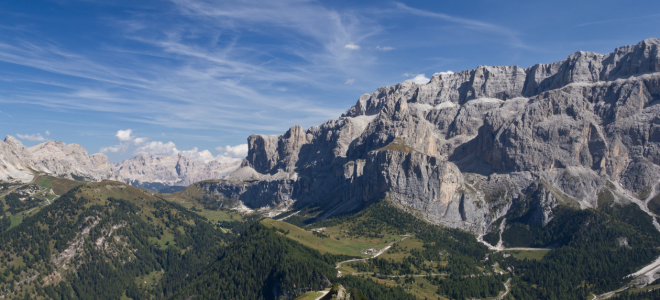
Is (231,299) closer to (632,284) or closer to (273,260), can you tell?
(273,260)

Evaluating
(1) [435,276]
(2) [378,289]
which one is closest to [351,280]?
(2) [378,289]

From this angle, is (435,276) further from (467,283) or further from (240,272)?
(240,272)

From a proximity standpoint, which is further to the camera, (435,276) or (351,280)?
(435,276)

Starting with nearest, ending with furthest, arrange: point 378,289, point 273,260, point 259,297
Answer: point 378,289, point 259,297, point 273,260

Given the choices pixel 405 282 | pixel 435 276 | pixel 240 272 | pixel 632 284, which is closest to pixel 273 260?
pixel 240 272

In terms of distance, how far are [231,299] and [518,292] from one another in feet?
388

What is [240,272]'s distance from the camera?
195875 millimetres

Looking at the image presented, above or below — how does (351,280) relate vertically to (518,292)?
above

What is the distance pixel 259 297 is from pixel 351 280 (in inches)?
1518

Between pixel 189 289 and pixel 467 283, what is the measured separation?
120 metres

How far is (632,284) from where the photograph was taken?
7416 inches

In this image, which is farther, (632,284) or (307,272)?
A: (632,284)

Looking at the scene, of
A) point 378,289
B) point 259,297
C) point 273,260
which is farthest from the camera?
point 273,260

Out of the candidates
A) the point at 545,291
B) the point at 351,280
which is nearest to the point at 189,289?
the point at 351,280
